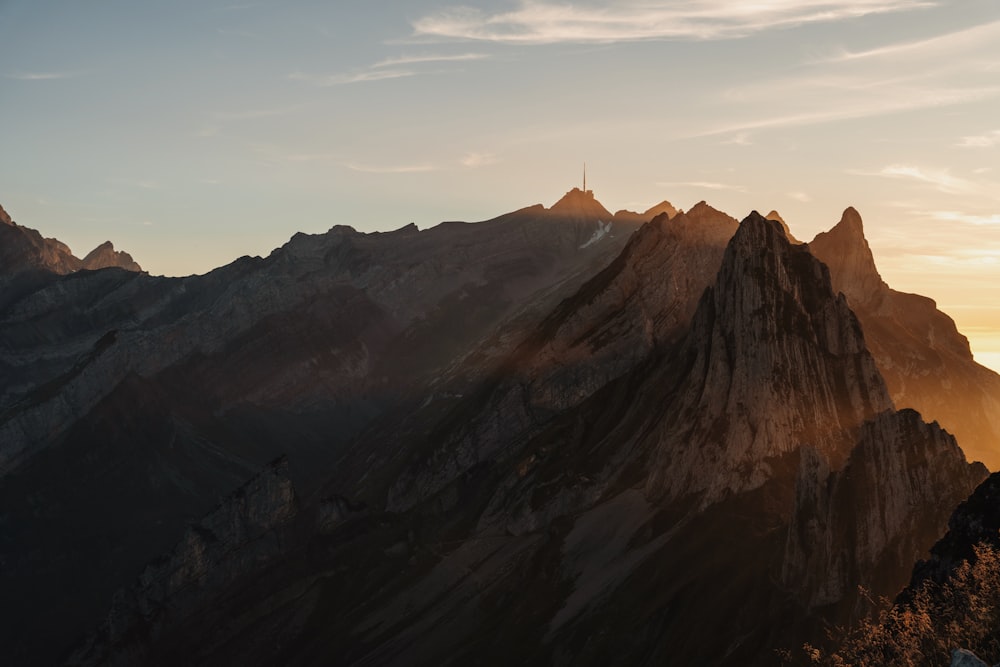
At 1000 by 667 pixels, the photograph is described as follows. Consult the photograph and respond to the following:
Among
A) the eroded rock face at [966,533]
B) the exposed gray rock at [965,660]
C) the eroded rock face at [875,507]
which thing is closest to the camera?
the exposed gray rock at [965,660]

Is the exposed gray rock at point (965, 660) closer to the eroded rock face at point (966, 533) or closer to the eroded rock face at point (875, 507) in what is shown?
the eroded rock face at point (966, 533)

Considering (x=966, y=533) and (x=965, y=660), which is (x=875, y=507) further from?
(x=965, y=660)

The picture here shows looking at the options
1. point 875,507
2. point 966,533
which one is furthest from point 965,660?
point 875,507

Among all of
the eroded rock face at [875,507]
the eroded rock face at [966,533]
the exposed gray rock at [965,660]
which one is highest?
the exposed gray rock at [965,660]

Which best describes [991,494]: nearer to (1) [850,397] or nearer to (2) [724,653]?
(2) [724,653]

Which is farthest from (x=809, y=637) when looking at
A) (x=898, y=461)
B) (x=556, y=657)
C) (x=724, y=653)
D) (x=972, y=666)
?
(x=972, y=666)

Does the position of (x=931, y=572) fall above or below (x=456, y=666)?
above

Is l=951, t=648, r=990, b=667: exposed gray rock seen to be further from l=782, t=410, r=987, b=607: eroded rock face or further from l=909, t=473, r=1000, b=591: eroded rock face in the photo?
l=782, t=410, r=987, b=607: eroded rock face

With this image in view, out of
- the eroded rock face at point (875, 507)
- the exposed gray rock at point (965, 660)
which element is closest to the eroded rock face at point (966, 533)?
the exposed gray rock at point (965, 660)
